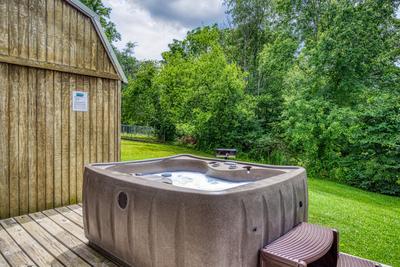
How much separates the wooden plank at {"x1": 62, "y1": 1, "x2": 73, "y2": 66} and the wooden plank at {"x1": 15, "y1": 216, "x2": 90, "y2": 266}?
6.74 ft

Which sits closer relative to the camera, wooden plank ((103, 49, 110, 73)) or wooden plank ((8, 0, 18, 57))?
wooden plank ((8, 0, 18, 57))

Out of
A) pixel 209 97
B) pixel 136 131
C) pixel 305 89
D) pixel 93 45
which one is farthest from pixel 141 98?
pixel 93 45

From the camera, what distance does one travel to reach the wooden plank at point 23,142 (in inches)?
118

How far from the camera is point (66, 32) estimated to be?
3.33m

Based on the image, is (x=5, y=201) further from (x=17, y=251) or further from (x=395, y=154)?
(x=395, y=154)

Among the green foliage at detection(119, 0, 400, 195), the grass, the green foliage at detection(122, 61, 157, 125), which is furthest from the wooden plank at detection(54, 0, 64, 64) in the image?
the green foliage at detection(122, 61, 157, 125)

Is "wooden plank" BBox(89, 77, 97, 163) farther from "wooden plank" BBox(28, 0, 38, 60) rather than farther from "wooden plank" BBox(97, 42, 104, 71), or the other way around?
"wooden plank" BBox(28, 0, 38, 60)

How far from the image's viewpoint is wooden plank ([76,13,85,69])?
346 cm

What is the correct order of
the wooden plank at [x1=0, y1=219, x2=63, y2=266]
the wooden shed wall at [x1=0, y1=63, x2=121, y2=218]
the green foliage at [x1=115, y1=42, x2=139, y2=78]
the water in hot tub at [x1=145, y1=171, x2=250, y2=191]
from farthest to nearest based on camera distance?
the green foliage at [x1=115, y1=42, x2=139, y2=78], the water in hot tub at [x1=145, y1=171, x2=250, y2=191], the wooden shed wall at [x1=0, y1=63, x2=121, y2=218], the wooden plank at [x1=0, y1=219, x2=63, y2=266]

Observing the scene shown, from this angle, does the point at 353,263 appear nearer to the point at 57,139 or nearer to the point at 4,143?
the point at 57,139

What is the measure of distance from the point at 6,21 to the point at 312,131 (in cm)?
842

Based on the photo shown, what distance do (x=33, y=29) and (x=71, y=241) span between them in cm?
256

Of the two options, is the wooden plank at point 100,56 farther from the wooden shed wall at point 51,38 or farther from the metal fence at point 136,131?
the metal fence at point 136,131

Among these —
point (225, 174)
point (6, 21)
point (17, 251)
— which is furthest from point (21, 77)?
point (225, 174)
